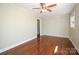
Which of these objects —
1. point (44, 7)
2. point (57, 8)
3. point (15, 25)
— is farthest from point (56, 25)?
point (15, 25)

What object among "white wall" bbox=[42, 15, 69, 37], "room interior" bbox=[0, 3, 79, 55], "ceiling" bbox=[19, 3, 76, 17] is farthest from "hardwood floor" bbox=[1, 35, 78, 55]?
"ceiling" bbox=[19, 3, 76, 17]

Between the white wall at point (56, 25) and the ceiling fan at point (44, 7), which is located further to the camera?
the white wall at point (56, 25)

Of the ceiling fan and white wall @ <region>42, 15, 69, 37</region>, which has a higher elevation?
the ceiling fan

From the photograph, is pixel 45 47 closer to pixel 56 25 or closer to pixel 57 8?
pixel 56 25

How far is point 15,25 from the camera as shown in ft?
7.10

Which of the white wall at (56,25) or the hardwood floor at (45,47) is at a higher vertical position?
the white wall at (56,25)

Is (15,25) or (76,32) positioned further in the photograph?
(15,25)

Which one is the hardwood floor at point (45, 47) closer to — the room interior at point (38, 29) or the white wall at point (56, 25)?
the room interior at point (38, 29)

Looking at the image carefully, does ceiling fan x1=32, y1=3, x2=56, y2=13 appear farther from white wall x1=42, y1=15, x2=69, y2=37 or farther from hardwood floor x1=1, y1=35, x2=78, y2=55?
hardwood floor x1=1, y1=35, x2=78, y2=55

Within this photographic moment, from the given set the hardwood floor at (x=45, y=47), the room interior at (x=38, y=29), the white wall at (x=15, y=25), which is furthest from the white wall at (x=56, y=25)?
the white wall at (x=15, y=25)

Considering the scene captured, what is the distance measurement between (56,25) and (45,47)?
0.52 m

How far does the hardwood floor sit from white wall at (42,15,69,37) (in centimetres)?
11

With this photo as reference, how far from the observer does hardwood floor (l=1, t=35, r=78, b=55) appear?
6.59 ft

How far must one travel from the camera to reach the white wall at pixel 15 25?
6.65 feet
